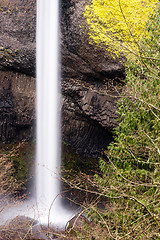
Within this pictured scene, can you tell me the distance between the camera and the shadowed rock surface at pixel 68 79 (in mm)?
11266

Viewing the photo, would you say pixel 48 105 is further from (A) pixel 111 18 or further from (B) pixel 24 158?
(A) pixel 111 18

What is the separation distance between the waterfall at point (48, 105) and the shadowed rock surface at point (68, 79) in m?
0.37

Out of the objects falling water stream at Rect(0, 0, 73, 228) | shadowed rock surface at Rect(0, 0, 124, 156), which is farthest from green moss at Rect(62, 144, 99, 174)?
falling water stream at Rect(0, 0, 73, 228)

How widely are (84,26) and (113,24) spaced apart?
50.0 inches

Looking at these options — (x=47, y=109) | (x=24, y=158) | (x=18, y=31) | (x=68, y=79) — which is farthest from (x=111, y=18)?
(x=24, y=158)

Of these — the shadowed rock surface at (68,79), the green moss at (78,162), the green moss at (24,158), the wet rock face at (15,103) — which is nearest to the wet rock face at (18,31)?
the shadowed rock surface at (68,79)

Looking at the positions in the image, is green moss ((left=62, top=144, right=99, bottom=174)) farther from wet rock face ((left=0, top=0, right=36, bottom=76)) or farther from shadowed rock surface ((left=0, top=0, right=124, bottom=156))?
wet rock face ((left=0, top=0, right=36, bottom=76))

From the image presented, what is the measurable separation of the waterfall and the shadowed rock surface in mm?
370

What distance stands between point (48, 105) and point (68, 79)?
1.63 meters

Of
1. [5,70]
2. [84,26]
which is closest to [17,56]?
[5,70]

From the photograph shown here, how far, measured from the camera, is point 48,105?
12.5 m

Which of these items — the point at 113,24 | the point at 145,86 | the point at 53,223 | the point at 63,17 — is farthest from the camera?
the point at 63,17

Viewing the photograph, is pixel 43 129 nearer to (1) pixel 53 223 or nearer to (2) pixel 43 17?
(1) pixel 53 223

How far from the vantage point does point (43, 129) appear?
41.2 ft
